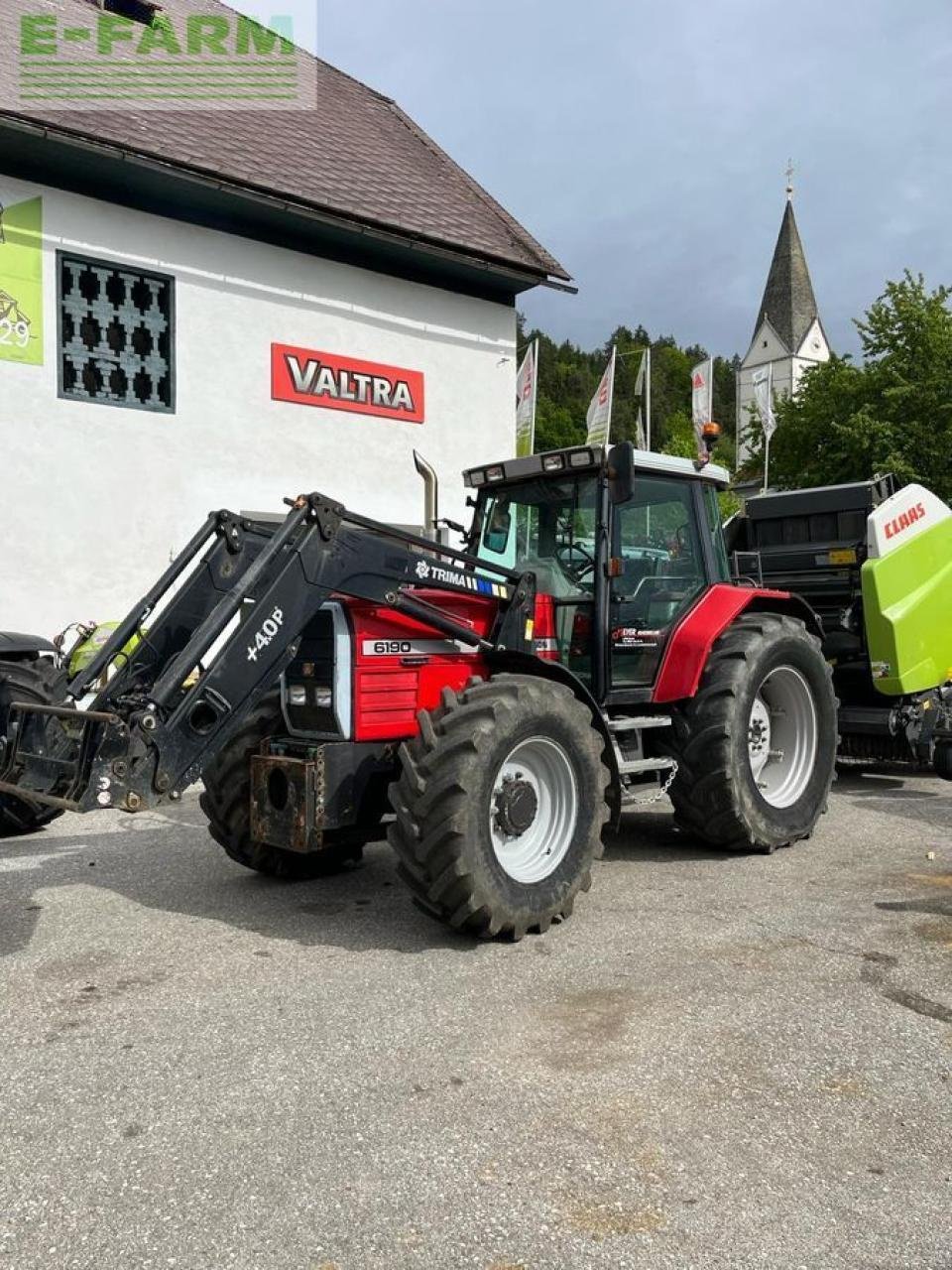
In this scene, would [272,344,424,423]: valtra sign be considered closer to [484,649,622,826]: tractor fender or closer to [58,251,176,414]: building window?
[58,251,176,414]: building window

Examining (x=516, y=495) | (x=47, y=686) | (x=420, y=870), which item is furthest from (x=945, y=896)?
(x=47, y=686)

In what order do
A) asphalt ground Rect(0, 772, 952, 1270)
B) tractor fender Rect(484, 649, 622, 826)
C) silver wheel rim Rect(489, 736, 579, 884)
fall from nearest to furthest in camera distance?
1. asphalt ground Rect(0, 772, 952, 1270)
2. silver wheel rim Rect(489, 736, 579, 884)
3. tractor fender Rect(484, 649, 622, 826)

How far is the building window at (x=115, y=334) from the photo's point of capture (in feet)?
39.7

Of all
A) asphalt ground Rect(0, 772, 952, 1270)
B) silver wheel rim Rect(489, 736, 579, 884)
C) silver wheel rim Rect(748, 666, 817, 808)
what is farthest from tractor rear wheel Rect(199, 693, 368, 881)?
silver wheel rim Rect(748, 666, 817, 808)

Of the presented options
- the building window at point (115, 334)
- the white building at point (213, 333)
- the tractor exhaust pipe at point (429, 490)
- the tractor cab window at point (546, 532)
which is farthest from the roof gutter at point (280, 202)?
the tractor cab window at point (546, 532)

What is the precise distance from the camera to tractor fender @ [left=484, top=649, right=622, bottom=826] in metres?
5.07

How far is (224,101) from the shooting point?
15.3m

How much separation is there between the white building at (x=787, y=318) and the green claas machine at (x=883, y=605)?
60.6 metres

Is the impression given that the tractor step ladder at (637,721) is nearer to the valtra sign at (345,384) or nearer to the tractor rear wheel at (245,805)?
the tractor rear wheel at (245,805)

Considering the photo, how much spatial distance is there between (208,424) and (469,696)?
31.7 ft

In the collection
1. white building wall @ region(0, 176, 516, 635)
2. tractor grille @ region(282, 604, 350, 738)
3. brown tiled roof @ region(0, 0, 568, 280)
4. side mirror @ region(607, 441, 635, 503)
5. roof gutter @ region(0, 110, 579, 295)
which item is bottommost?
tractor grille @ region(282, 604, 350, 738)

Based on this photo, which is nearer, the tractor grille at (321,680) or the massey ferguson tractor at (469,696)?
the massey ferguson tractor at (469,696)

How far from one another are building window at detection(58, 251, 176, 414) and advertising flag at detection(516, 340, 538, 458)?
6113mm

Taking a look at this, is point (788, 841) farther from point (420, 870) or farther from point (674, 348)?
point (674, 348)
